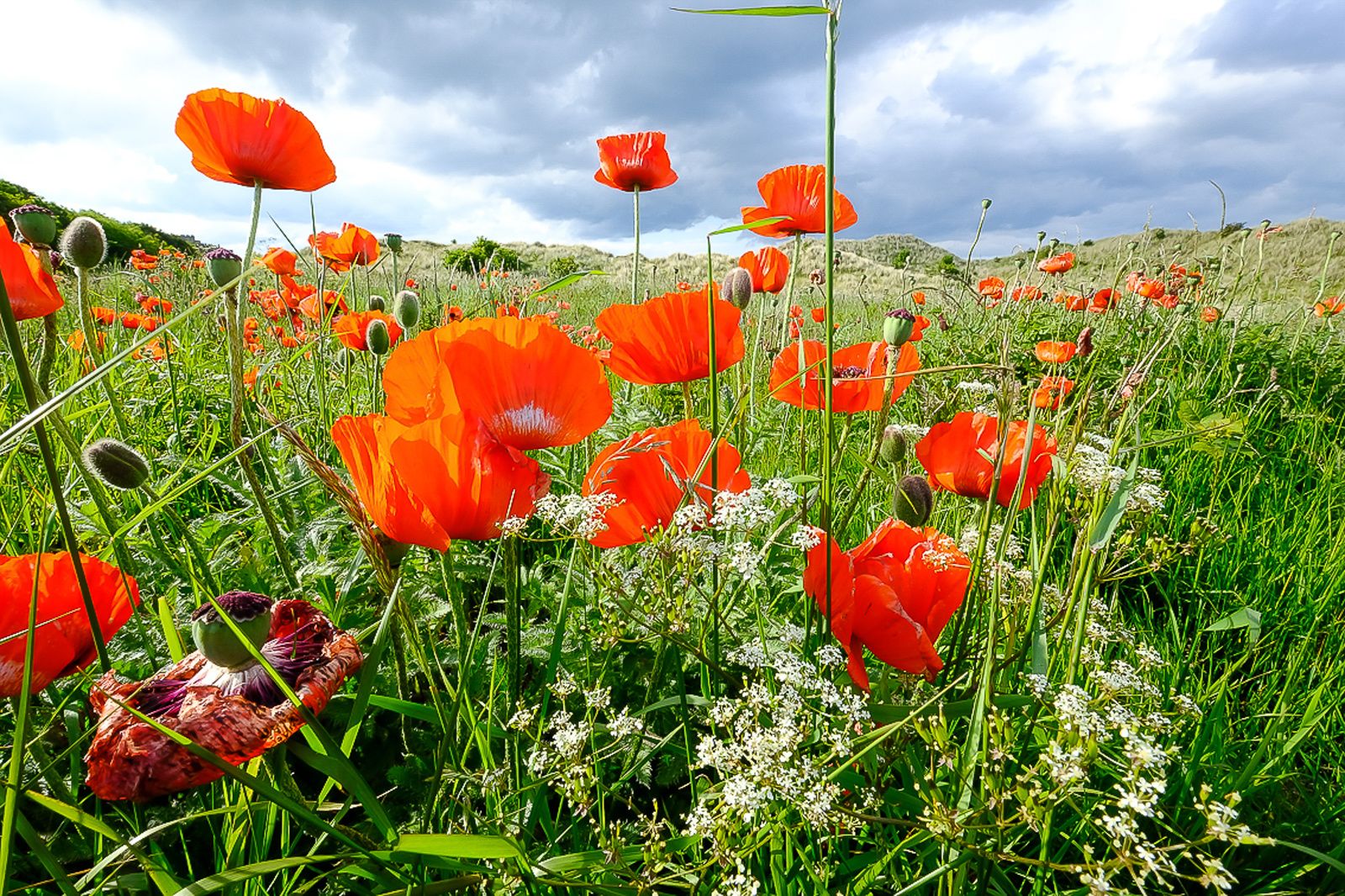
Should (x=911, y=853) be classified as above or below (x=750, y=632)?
below

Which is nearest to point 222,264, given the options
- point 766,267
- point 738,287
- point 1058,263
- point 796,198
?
point 738,287

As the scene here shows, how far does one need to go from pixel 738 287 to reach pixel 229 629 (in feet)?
3.83

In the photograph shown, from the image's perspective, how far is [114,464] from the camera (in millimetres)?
922

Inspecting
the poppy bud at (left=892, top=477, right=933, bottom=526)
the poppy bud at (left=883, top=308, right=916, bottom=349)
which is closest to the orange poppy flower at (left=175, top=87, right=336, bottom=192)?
the poppy bud at (left=883, top=308, right=916, bottom=349)

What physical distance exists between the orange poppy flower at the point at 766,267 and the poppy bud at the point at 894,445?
1048 millimetres

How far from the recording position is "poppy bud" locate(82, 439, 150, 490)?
0.91 meters

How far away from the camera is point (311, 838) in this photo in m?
0.96

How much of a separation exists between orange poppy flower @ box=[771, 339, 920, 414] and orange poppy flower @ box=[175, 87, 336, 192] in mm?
957

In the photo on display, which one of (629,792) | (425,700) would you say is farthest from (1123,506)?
(425,700)

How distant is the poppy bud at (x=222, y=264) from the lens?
138 cm

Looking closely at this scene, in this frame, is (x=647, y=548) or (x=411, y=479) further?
(x=647, y=548)

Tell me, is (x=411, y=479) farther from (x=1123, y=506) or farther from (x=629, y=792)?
(x=1123, y=506)

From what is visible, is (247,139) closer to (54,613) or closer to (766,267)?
(54,613)

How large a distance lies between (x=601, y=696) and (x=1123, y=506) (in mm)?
690
